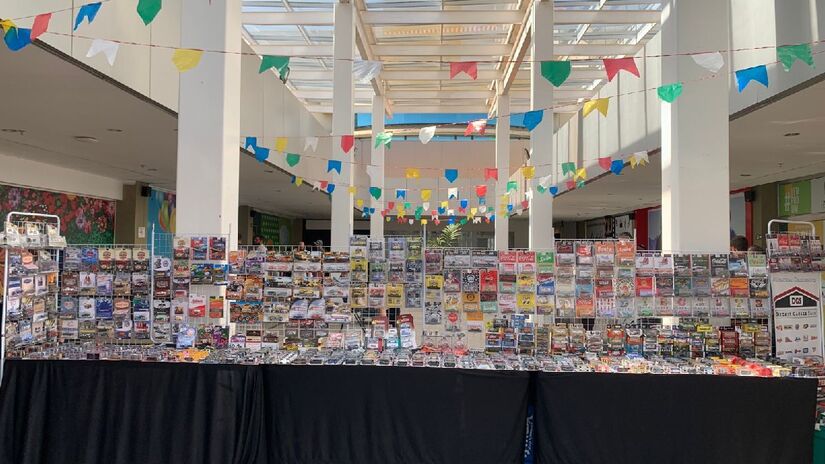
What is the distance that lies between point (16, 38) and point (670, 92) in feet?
14.8

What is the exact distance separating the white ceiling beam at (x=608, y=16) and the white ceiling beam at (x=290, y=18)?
4.45 meters

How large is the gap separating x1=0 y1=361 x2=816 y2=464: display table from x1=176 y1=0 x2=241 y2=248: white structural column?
137 cm

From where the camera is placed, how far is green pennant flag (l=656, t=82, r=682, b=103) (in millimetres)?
4559

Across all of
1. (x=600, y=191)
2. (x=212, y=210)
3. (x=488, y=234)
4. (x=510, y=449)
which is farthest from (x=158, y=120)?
(x=488, y=234)

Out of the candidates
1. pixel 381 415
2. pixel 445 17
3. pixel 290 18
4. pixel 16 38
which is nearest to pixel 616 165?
pixel 445 17

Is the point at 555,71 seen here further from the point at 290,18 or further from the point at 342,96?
the point at 290,18

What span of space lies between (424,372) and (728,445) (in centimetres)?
176

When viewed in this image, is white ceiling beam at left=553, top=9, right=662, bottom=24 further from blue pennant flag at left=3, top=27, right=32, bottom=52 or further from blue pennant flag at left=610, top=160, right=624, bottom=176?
blue pennant flag at left=3, top=27, right=32, bottom=52

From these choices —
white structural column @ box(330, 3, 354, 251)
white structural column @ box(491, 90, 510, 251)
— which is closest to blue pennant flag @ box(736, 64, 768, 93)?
white structural column @ box(330, 3, 354, 251)

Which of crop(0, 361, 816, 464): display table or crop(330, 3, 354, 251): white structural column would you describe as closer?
crop(0, 361, 816, 464): display table

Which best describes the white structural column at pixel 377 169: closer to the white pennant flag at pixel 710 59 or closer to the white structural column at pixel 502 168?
the white structural column at pixel 502 168

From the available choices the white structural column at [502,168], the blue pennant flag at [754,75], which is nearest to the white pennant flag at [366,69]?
the blue pennant flag at [754,75]

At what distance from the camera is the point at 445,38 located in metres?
13.1

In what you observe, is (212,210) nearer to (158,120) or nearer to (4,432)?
(4,432)
